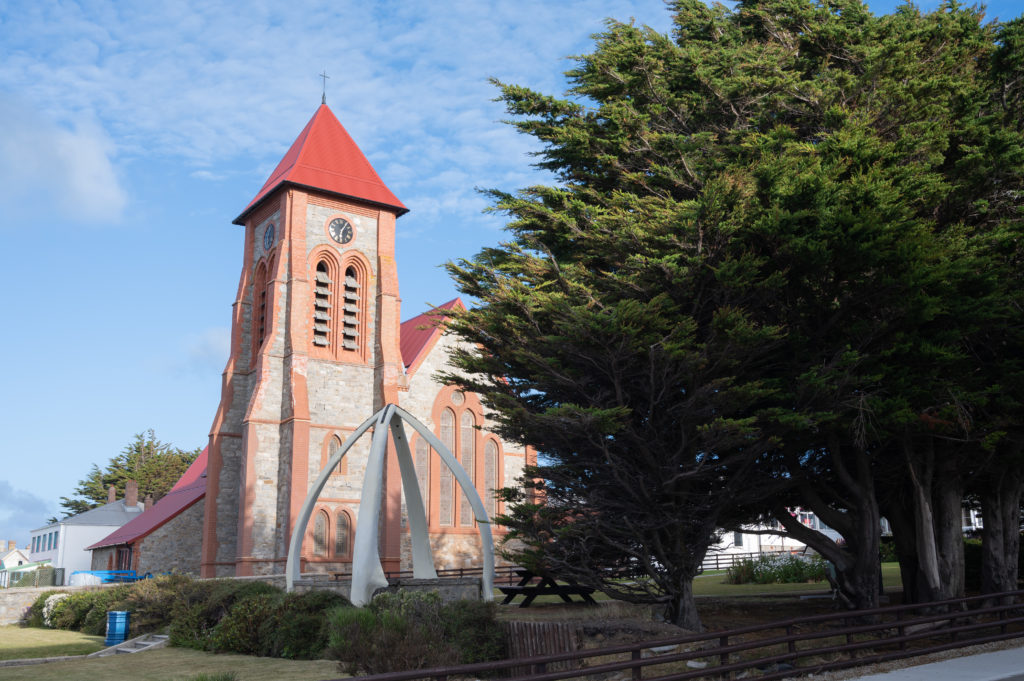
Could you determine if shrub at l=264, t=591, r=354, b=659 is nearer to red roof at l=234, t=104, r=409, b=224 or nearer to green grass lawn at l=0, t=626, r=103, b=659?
green grass lawn at l=0, t=626, r=103, b=659

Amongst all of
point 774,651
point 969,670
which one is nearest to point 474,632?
point 774,651

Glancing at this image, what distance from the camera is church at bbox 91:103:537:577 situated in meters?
33.7

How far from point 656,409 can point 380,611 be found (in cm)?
680

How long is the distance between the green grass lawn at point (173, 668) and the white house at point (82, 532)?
1520 inches

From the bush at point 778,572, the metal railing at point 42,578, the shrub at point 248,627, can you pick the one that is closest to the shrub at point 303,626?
the shrub at point 248,627

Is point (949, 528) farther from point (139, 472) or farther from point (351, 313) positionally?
point (139, 472)

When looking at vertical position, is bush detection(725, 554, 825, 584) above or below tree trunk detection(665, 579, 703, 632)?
below

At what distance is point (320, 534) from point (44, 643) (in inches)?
415

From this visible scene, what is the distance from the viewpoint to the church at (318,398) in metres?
33.7

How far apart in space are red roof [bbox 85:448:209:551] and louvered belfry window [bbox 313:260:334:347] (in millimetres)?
9697

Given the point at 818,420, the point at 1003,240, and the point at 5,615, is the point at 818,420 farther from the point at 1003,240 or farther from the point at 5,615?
the point at 5,615

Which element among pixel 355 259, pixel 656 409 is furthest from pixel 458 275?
pixel 355 259

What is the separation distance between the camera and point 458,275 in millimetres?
18078

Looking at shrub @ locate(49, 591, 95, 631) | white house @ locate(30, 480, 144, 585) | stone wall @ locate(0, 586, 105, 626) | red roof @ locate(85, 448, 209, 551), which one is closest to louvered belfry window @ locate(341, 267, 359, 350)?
red roof @ locate(85, 448, 209, 551)
